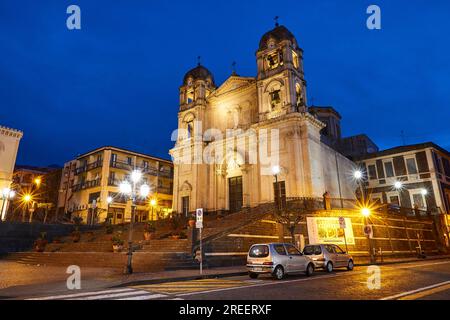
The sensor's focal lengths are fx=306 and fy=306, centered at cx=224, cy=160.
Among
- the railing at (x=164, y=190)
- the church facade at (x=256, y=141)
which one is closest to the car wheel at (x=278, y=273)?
the church facade at (x=256, y=141)

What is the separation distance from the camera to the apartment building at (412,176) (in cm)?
3316

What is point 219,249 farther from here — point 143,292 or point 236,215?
point 143,292

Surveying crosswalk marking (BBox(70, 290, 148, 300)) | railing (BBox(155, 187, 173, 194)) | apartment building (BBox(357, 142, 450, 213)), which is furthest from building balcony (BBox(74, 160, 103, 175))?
crosswalk marking (BBox(70, 290, 148, 300))

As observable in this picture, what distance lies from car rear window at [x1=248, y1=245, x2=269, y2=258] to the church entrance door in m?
18.0

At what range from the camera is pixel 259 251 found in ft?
43.2

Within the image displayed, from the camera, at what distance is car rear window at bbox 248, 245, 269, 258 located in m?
12.9

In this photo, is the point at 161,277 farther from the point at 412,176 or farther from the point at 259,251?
the point at 412,176

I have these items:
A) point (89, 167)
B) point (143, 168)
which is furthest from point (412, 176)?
point (89, 167)

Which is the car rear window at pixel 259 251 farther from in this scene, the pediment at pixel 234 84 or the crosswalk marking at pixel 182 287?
the pediment at pixel 234 84

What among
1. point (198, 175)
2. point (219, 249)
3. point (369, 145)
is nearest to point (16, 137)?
point (198, 175)

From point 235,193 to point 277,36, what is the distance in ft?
57.2

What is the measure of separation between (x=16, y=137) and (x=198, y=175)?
1080 inches

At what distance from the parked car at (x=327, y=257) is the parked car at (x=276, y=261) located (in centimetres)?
153
